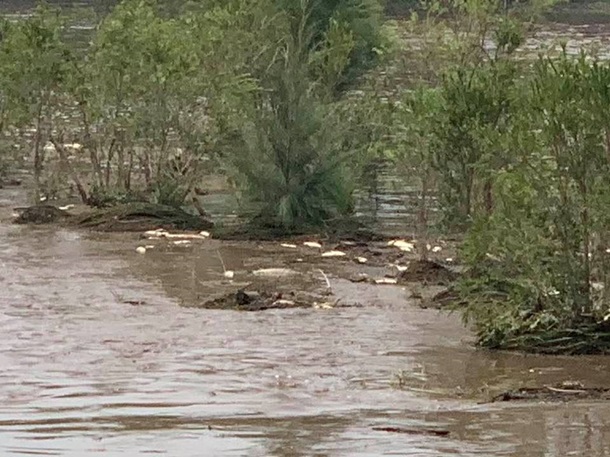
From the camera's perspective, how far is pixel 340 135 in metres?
20.2

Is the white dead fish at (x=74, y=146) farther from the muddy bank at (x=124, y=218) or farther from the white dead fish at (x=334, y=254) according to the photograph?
the white dead fish at (x=334, y=254)

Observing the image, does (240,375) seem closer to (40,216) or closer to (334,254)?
(334,254)

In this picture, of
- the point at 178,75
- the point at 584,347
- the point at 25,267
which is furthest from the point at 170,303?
the point at 178,75

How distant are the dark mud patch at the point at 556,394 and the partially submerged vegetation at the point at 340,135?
5.53 ft

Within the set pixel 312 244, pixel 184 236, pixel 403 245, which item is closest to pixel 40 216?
pixel 184 236

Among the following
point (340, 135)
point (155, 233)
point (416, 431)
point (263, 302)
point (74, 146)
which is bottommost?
point (155, 233)

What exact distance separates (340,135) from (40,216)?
150 inches

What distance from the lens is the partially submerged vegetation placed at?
12062mm

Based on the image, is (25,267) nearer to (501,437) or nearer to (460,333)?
(460,333)

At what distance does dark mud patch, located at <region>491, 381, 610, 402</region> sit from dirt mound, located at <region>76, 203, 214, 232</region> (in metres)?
10.1

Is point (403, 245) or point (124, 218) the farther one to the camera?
point (124, 218)

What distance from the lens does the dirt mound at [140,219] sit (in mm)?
19844

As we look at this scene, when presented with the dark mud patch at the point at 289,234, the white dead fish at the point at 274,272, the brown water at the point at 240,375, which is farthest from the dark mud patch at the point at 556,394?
the dark mud patch at the point at 289,234

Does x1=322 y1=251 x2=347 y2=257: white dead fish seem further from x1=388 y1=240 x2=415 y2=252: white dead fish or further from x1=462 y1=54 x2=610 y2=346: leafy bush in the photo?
x1=462 y1=54 x2=610 y2=346: leafy bush
